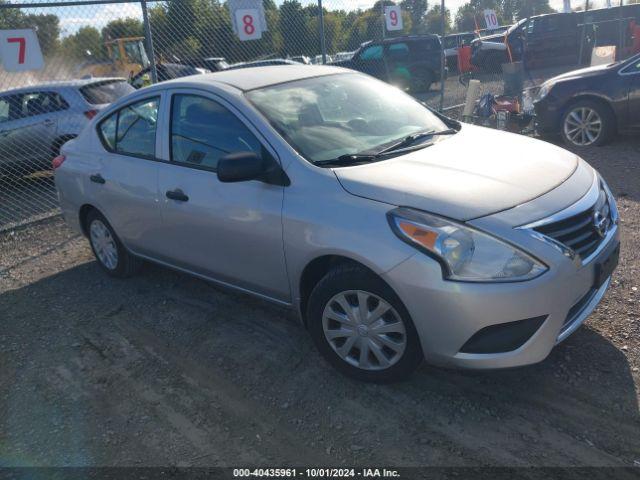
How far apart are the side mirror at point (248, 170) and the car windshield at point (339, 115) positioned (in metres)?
0.20

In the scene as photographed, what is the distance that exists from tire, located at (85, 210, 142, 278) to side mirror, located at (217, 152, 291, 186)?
6.70ft

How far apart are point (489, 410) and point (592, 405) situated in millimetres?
518

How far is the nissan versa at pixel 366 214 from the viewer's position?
265cm

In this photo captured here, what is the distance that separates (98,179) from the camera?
4594 mm

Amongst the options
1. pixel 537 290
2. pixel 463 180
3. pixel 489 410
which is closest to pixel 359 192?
pixel 463 180

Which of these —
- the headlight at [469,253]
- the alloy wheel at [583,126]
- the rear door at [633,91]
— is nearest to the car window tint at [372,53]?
the alloy wheel at [583,126]

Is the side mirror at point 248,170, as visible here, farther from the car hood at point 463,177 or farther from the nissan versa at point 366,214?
the car hood at point 463,177

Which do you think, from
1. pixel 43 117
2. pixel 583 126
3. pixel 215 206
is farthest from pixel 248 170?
pixel 43 117

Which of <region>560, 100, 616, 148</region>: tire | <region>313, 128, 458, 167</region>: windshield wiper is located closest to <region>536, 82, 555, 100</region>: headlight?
<region>560, 100, 616, 148</region>: tire

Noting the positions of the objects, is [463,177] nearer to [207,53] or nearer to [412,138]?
[412,138]

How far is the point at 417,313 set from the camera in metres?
2.73

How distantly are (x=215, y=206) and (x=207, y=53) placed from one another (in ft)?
46.0

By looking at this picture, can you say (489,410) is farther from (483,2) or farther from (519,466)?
(483,2)

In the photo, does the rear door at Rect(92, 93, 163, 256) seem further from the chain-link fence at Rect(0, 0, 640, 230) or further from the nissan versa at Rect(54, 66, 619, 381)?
the chain-link fence at Rect(0, 0, 640, 230)
